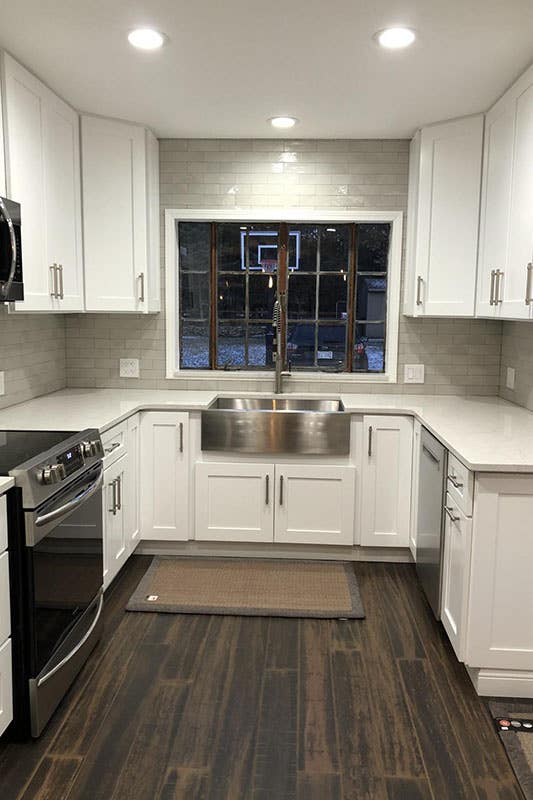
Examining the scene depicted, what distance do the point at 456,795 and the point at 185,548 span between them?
2158 millimetres

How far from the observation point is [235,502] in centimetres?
375

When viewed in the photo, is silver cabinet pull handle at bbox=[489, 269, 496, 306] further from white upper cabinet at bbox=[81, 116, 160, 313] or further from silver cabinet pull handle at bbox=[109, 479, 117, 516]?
silver cabinet pull handle at bbox=[109, 479, 117, 516]

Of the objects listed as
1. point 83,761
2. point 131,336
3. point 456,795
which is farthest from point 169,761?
point 131,336

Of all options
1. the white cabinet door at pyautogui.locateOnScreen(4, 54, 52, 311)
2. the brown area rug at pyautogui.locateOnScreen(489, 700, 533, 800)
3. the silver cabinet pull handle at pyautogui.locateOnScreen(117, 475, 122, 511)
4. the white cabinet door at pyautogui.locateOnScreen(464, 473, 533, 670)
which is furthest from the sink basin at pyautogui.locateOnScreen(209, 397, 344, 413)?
the brown area rug at pyautogui.locateOnScreen(489, 700, 533, 800)

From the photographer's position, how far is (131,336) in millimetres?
4266

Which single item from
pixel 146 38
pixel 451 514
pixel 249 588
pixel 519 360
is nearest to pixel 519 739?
pixel 451 514

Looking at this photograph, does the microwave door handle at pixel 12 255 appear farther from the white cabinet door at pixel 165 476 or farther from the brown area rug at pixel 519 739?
the brown area rug at pixel 519 739

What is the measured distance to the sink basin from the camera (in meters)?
4.14

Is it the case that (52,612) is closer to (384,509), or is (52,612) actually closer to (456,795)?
(456,795)

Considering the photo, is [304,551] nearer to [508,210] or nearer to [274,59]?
[508,210]

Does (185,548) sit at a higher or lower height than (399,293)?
lower

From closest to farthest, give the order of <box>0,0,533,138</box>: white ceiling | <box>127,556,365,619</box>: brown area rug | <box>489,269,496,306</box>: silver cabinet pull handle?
<box>0,0,533,138</box>: white ceiling → <box>127,556,365,619</box>: brown area rug → <box>489,269,496,306</box>: silver cabinet pull handle

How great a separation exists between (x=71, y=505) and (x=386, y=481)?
187 centimetres

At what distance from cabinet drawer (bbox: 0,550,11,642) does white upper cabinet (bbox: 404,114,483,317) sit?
2.62 meters
